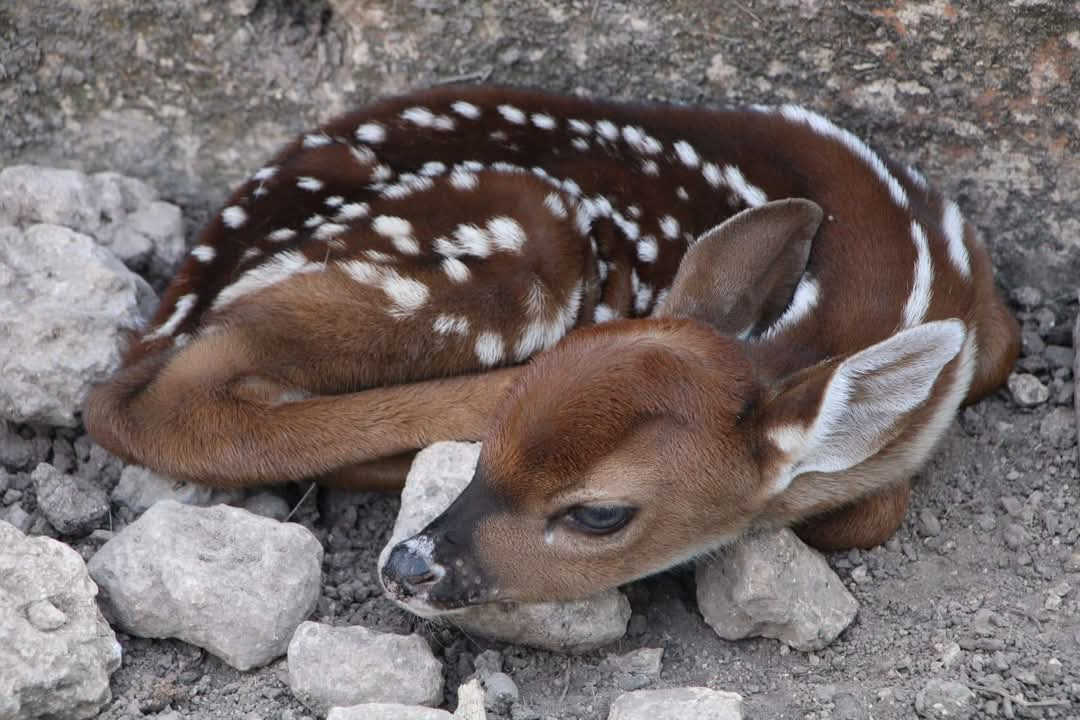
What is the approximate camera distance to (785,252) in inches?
153

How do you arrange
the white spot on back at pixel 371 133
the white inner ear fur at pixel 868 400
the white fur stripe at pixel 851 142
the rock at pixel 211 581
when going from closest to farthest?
1. the white inner ear fur at pixel 868 400
2. the rock at pixel 211 581
3. the white fur stripe at pixel 851 142
4. the white spot on back at pixel 371 133

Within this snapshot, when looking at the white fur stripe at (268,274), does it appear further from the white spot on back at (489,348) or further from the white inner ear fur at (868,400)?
the white inner ear fur at (868,400)

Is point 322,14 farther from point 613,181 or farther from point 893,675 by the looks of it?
point 893,675

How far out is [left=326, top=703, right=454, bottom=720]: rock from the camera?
2.97 m

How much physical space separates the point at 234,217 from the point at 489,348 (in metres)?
0.82

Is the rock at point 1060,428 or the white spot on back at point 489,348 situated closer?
the white spot on back at point 489,348

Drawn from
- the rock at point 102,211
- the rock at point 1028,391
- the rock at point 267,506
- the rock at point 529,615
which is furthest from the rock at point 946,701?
the rock at point 102,211

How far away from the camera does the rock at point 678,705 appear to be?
3.05 meters

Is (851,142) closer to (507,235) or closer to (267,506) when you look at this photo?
(507,235)

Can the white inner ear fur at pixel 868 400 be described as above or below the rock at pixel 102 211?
above

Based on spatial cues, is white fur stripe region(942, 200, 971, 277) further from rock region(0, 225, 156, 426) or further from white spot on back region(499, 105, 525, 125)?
rock region(0, 225, 156, 426)

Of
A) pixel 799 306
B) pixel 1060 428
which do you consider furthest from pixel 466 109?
pixel 1060 428

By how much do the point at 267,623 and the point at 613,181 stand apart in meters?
1.68

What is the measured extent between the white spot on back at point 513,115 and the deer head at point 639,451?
116 cm
